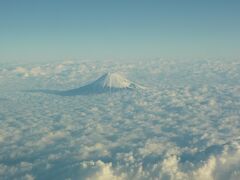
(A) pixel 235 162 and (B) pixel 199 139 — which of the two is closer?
(A) pixel 235 162

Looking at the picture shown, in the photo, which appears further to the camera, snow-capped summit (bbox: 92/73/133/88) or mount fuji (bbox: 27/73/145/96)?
snow-capped summit (bbox: 92/73/133/88)

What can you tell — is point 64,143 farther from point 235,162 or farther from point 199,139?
point 235,162

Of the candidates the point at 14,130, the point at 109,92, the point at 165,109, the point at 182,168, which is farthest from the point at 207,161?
the point at 109,92

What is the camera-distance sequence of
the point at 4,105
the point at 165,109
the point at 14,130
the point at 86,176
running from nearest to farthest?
1. the point at 86,176
2. the point at 14,130
3. the point at 165,109
4. the point at 4,105

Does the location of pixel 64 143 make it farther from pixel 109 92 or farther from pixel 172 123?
pixel 109 92

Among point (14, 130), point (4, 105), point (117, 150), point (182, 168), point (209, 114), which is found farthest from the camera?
point (4, 105)

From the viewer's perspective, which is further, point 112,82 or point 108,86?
point 112,82

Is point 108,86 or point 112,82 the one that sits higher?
point 112,82

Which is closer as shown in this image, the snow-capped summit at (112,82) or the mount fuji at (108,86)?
the mount fuji at (108,86)

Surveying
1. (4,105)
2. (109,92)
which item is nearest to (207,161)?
(4,105)
